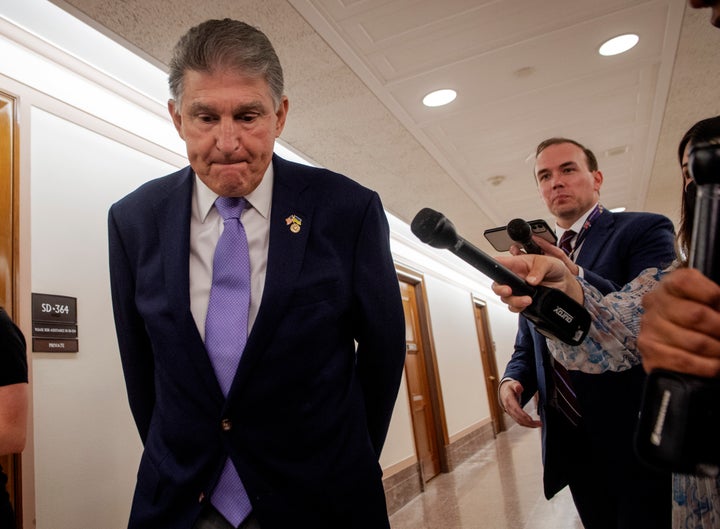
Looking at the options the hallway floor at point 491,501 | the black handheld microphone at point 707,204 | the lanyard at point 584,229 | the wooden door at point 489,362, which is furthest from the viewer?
the wooden door at point 489,362

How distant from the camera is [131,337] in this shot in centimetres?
125

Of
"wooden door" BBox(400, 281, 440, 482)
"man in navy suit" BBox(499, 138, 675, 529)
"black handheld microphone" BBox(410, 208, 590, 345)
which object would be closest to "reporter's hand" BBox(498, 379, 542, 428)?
"man in navy suit" BBox(499, 138, 675, 529)

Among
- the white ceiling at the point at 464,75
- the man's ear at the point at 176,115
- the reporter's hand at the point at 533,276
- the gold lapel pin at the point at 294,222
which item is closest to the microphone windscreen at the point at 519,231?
the reporter's hand at the point at 533,276

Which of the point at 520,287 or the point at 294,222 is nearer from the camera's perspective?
the point at 520,287

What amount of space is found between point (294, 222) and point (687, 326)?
2.71 feet

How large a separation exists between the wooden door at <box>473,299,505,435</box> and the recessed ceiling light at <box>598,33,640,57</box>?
23.9 ft

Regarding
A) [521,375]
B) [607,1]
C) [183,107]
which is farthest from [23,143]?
[607,1]

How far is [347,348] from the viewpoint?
120cm

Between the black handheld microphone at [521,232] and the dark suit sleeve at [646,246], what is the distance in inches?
22.3

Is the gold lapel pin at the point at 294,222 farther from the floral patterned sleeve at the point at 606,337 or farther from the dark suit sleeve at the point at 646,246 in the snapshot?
the dark suit sleeve at the point at 646,246

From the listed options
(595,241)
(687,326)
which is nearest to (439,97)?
(595,241)

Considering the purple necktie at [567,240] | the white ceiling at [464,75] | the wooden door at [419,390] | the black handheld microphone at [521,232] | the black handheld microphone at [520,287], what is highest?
the white ceiling at [464,75]

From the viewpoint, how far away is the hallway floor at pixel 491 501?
4250mm

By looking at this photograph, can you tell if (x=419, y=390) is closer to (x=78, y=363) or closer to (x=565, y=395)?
(x=78, y=363)
